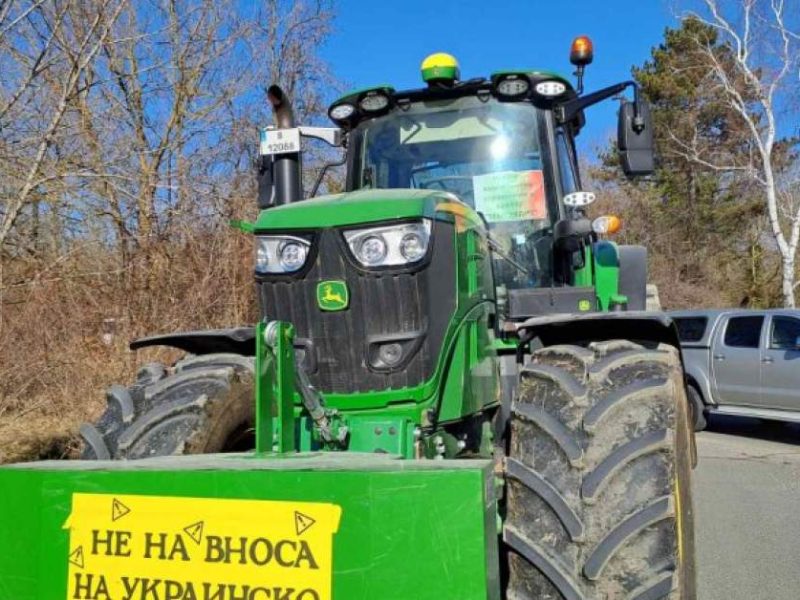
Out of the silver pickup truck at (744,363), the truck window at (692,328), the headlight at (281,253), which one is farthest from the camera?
the truck window at (692,328)

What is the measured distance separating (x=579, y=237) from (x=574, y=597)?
2378mm

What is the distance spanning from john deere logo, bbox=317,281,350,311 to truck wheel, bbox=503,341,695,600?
842 mm

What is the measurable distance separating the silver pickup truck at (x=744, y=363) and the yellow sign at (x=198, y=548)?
34.4 ft

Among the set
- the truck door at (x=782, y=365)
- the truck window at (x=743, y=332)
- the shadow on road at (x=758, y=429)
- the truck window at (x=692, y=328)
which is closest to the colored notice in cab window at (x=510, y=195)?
the truck door at (x=782, y=365)

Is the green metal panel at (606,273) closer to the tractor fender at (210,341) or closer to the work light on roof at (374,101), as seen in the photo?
the work light on roof at (374,101)

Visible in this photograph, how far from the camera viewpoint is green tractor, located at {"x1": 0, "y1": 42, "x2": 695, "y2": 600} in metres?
2.38

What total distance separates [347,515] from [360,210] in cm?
150

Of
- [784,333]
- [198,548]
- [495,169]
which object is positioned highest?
[495,169]

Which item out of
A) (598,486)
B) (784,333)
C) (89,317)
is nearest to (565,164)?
(598,486)

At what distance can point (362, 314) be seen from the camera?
11.6 ft

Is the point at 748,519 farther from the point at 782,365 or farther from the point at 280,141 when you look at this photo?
the point at 782,365

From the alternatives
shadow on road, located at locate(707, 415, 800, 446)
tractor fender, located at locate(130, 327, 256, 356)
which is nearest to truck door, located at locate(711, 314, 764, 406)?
shadow on road, located at locate(707, 415, 800, 446)

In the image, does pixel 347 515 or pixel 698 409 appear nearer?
pixel 347 515

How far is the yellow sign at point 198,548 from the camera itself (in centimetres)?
237
